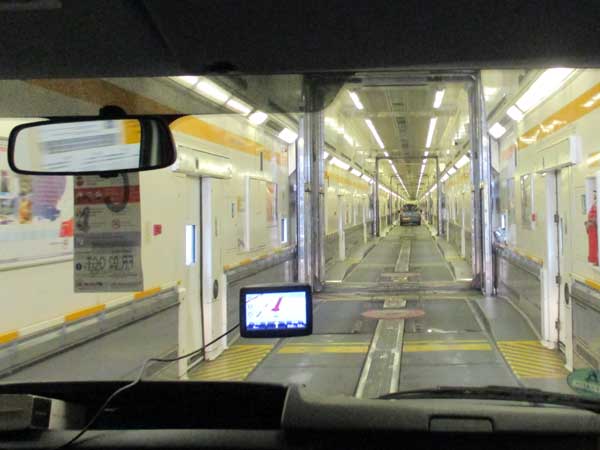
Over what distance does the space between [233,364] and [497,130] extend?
6824 mm

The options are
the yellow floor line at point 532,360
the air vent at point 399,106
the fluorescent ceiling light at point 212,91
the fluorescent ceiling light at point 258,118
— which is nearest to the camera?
the fluorescent ceiling light at point 212,91

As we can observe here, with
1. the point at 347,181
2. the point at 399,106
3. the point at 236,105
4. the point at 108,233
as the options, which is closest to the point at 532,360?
the point at 236,105

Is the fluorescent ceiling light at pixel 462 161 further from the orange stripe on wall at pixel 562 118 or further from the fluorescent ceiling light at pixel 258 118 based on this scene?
the fluorescent ceiling light at pixel 258 118

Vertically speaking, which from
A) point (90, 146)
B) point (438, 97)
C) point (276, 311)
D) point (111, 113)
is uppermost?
point (438, 97)

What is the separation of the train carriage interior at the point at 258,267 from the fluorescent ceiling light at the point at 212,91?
35 millimetres

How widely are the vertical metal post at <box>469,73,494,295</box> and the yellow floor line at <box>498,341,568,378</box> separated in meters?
3.54

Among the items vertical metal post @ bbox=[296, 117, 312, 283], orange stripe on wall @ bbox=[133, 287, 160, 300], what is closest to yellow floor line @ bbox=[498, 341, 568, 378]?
orange stripe on wall @ bbox=[133, 287, 160, 300]

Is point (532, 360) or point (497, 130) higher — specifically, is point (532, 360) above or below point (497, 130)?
below

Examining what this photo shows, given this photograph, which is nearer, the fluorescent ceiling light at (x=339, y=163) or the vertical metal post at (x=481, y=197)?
the vertical metal post at (x=481, y=197)

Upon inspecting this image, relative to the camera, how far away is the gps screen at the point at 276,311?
2.26 metres

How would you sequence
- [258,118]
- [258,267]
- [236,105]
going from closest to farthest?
[236,105] < [258,118] < [258,267]

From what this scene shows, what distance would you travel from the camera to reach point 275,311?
229cm

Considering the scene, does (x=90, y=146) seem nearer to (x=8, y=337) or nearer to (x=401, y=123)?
(x=8, y=337)

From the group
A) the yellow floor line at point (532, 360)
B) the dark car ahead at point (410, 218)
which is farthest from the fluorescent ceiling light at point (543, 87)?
the dark car ahead at point (410, 218)
